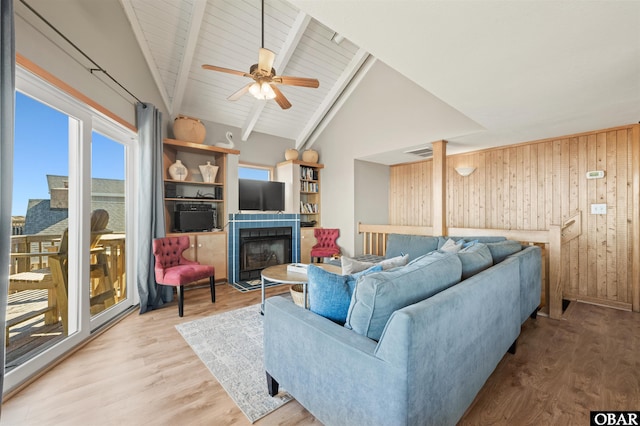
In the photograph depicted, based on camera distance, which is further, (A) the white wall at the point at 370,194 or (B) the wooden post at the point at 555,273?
(A) the white wall at the point at 370,194

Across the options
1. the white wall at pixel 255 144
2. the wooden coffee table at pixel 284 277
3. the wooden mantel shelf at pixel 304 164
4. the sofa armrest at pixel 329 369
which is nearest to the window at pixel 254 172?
the white wall at pixel 255 144

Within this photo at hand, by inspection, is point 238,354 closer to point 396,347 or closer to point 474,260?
point 396,347

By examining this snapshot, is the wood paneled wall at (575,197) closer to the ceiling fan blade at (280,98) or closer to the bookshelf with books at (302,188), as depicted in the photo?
the bookshelf with books at (302,188)

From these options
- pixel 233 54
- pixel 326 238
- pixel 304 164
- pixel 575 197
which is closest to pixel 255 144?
pixel 304 164

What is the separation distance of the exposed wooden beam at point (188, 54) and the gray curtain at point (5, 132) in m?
2.22

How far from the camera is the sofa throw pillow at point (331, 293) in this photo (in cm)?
143

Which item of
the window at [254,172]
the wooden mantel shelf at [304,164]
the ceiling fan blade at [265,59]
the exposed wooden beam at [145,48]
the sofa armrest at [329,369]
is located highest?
the exposed wooden beam at [145,48]

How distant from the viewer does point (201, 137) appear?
4270mm

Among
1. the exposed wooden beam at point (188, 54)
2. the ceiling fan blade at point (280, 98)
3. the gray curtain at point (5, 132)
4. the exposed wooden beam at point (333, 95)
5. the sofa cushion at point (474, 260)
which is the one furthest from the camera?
the exposed wooden beam at point (333, 95)

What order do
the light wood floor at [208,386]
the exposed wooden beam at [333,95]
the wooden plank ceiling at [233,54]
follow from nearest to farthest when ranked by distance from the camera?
1. the light wood floor at [208,386]
2. the wooden plank ceiling at [233,54]
3. the exposed wooden beam at [333,95]

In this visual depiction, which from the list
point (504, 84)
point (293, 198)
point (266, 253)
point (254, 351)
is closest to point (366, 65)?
point (293, 198)

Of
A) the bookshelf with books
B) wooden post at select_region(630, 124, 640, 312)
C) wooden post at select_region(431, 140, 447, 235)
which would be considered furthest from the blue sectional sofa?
the bookshelf with books

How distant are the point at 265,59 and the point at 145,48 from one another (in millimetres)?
1897

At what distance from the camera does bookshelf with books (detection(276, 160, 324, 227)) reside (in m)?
5.37
